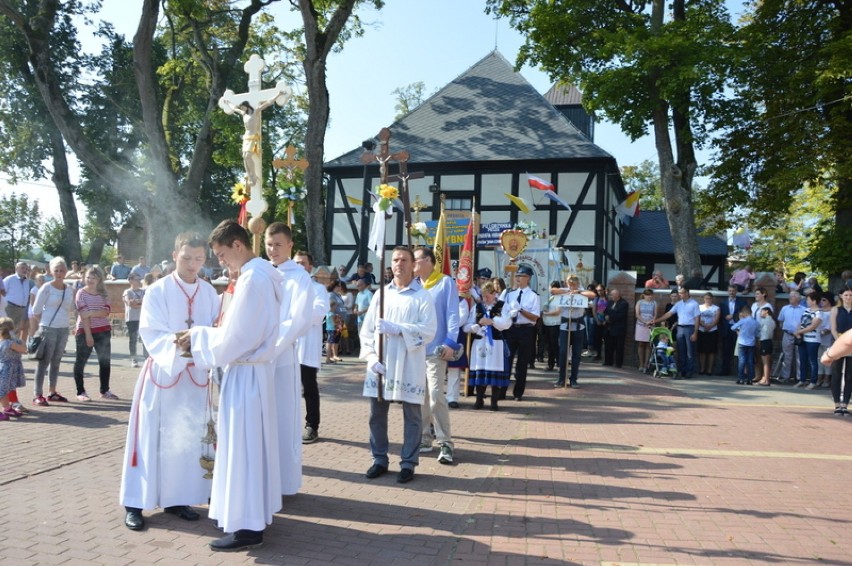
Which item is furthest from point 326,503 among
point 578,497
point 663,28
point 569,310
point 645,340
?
point 663,28

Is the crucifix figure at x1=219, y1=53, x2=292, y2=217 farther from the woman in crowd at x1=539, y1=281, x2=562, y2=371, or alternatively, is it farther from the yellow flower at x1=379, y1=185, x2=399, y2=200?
the woman in crowd at x1=539, y1=281, x2=562, y2=371

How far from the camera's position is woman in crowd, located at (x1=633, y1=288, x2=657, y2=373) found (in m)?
15.6

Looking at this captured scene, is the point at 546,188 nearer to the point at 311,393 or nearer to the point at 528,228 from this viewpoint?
the point at 528,228

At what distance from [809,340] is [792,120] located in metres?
8.38

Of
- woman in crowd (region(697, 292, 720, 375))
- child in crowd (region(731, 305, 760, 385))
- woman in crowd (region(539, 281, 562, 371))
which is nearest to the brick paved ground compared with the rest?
child in crowd (region(731, 305, 760, 385))

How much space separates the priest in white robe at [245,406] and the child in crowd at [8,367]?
208 inches

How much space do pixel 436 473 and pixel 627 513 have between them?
71.7 inches

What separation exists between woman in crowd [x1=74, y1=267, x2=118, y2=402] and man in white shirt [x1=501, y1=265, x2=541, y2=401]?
5880 mm

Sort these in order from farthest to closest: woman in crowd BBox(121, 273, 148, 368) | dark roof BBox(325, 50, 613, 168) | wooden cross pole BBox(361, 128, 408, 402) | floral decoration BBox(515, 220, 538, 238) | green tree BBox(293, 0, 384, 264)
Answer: dark roof BBox(325, 50, 613, 168) < green tree BBox(293, 0, 384, 264) < floral decoration BBox(515, 220, 538, 238) < woman in crowd BBox(121, 273, 148, 368) < wooden cross pole BBox(361, 128, 408, 402)

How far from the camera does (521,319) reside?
10.6m

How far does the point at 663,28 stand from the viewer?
19375mm

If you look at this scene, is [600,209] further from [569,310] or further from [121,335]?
[121,335]

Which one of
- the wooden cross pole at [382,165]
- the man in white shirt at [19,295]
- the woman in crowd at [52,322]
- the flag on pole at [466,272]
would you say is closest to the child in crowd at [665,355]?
the flag on pole at [466,272]

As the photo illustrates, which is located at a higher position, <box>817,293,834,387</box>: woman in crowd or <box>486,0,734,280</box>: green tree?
<box>486,0,734,280</box>: green tree
